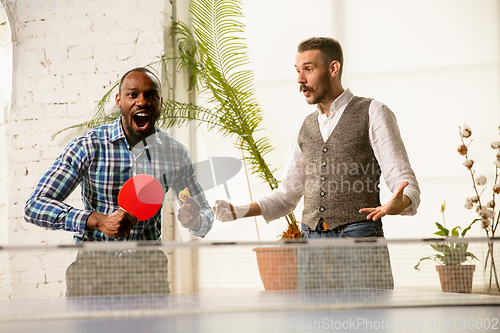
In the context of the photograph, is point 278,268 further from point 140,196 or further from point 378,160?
point 140,196

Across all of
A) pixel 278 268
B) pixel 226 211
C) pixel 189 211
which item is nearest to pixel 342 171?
pixel 226 211

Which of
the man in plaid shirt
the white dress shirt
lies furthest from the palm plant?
the white dress shirt

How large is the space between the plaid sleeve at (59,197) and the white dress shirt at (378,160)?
2.54 feet

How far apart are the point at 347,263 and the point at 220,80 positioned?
82.9 inches

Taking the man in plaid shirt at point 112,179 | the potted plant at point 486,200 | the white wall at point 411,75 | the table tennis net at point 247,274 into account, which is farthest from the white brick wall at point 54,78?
the potted plant at point 486,200

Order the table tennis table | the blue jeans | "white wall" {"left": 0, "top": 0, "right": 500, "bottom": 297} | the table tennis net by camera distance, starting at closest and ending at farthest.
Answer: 1. the table tennis table
2. the table tennis net
3. the blue jeans
4. "white wall" {"left": 0, "top": 0, "right": 500, "bottom": 297}

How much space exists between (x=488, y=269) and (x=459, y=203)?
516 mm

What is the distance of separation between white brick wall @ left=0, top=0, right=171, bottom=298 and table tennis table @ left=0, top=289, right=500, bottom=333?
8.29 ft

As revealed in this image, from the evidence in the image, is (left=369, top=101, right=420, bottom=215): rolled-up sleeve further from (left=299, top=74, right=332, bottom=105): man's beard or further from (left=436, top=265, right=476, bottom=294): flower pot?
(left=436, top=265, right=476, bottom=294): flower pot

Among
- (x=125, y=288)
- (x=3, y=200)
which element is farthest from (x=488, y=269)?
(x=3, y=200)

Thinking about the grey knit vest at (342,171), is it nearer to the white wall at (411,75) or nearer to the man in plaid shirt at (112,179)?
the man in plaid shirt at (112,179)

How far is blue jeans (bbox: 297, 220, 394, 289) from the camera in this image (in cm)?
180

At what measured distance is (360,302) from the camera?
3.72 feet

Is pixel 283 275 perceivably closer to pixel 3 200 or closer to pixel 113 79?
pixel 113 79
